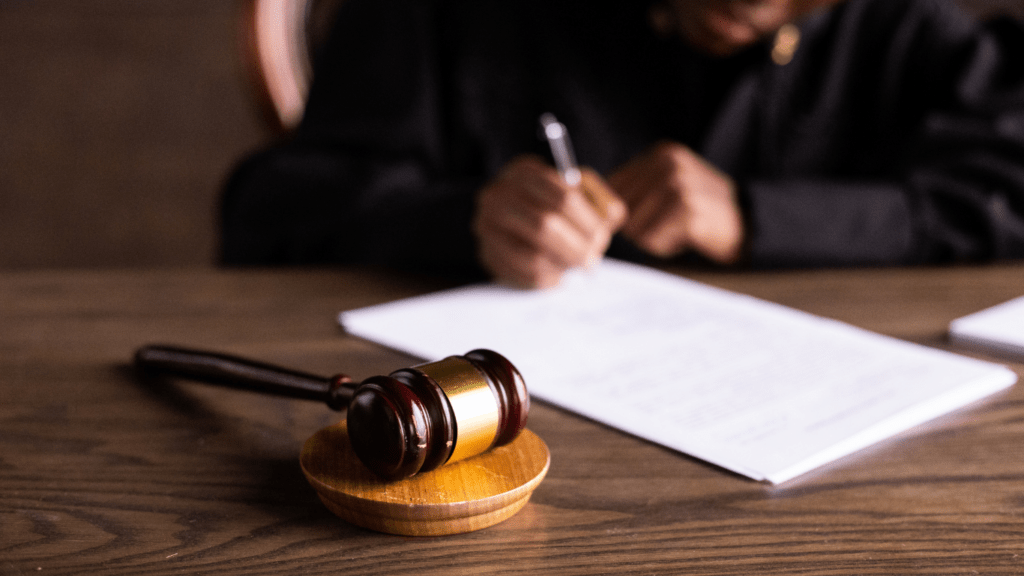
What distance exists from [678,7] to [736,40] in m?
0.09

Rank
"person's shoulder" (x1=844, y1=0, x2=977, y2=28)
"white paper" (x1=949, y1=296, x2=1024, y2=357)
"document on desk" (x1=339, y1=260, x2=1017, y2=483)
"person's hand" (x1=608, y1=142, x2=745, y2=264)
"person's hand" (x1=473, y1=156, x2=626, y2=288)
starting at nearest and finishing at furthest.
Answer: "document on desk" (x1=339, y1=260, x2=1017, y2=483)
"white paper" (x1=949, y1=296, x2=1024, y2=357)
"person's hand" (x1=473, y1=156, x2=626, y2=288)
"person's hand" (x1=608, y1=142, x2=745, y2=264)
"person's shoulder" (x1=844, y1=0, x2=977, y2=28)

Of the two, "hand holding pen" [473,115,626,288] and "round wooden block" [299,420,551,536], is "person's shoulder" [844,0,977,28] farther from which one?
"round wooden block" [299,420,551,536]

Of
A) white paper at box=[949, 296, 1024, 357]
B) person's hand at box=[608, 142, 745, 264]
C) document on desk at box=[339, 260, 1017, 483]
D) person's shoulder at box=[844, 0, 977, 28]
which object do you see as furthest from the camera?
person's shoulder at box=[844, 0, 977, 28]

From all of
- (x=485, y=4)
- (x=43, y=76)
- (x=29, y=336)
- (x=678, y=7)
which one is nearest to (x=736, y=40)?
(x=678, y=7)

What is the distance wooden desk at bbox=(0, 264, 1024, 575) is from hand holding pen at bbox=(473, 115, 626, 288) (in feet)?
0.75

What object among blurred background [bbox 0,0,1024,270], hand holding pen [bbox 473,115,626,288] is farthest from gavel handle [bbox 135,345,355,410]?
blurred background [bbox 0,0,1024,270]

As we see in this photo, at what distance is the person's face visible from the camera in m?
1.00

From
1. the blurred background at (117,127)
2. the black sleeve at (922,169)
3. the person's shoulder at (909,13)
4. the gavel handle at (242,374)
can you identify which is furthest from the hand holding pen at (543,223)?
the blurred background at (117,127)

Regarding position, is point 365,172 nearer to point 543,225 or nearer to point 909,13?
point 543,225

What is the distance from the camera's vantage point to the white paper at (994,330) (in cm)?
64

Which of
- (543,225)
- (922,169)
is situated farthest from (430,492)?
(922,169)

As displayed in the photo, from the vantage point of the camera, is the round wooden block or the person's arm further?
the person's arm

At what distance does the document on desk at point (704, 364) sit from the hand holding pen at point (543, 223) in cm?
3

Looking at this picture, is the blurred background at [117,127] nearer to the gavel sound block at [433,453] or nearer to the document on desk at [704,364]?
the document on desk at [704,364]
